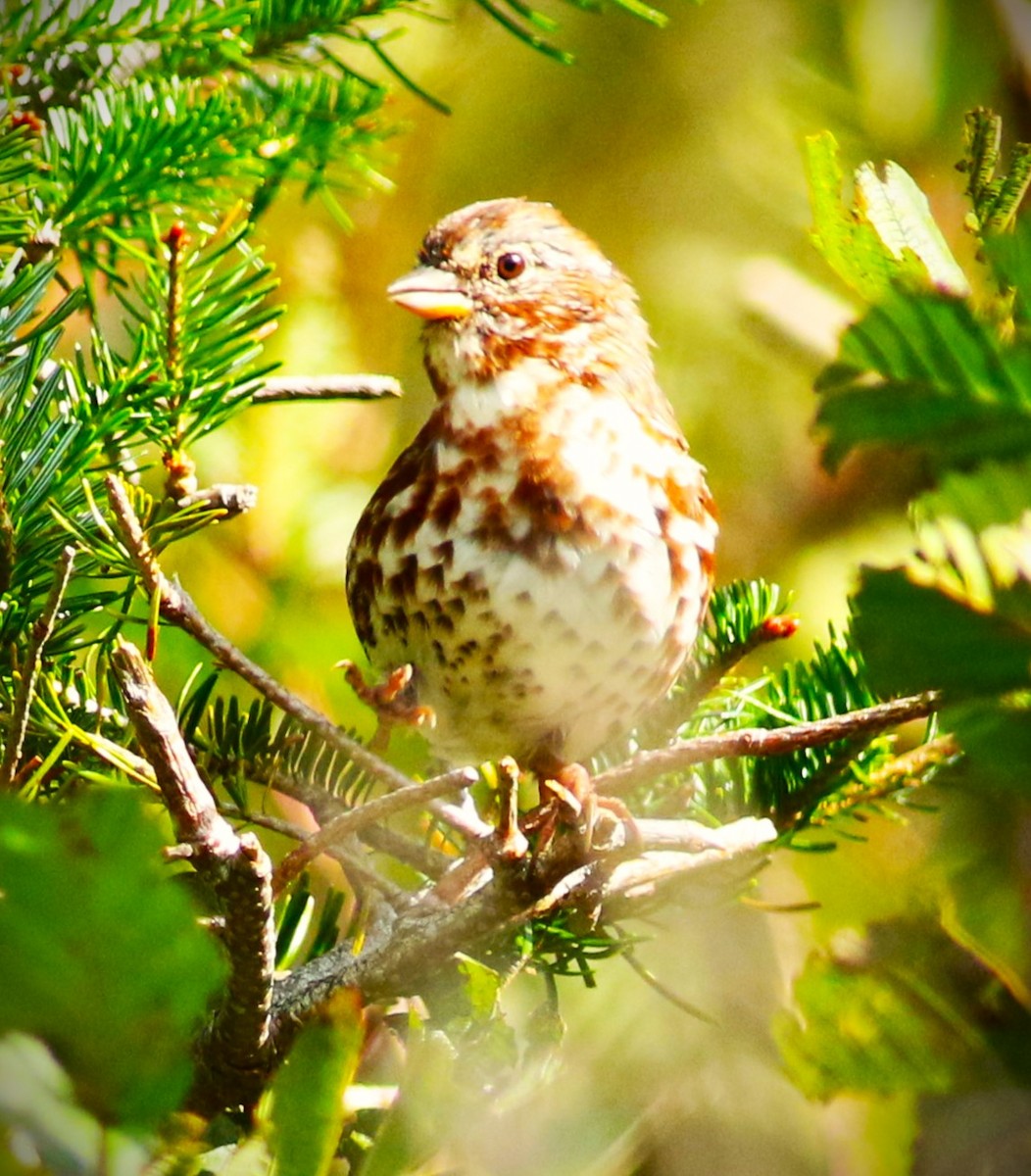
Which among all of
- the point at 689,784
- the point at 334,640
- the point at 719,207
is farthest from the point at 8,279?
the point at 719,207

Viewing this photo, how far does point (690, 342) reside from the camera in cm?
295

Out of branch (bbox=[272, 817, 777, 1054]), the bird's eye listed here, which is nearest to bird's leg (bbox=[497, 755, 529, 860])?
branch (bbox=[272, 817, 777, 1054])

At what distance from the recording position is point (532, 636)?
1.67 meters

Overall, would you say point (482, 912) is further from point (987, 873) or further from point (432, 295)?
point (432, 295)

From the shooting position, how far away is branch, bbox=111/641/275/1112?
36.4 inches

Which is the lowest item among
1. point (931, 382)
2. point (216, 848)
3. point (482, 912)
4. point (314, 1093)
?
point (482, 912)

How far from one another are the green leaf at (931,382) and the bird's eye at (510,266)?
155cm

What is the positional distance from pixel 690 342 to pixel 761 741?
6.45 feet

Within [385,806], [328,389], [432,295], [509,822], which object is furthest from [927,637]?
[432,295]

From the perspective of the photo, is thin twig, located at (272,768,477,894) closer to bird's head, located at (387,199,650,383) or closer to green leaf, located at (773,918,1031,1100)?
green leaf, located at (773,918,1031,1100)

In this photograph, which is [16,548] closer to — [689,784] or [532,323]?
[689,784]

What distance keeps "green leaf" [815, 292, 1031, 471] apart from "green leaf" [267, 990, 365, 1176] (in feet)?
0.88

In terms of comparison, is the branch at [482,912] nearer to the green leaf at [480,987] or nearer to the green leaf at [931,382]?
the green leaf at [480,987]

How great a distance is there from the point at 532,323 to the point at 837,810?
0.81 metres
